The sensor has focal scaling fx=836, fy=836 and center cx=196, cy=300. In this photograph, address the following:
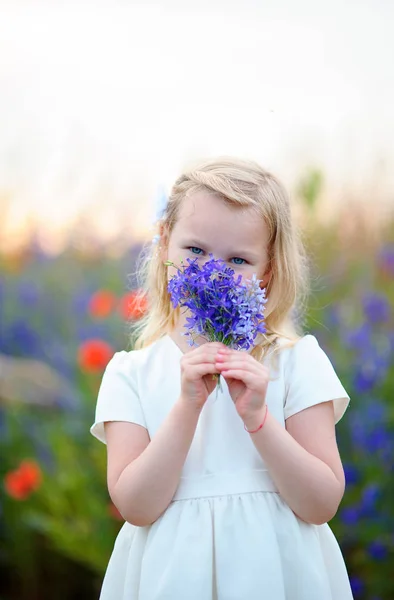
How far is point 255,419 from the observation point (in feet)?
6.14

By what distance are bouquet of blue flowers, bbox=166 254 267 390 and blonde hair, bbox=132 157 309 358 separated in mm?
285

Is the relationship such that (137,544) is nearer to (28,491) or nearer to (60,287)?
(28,491)

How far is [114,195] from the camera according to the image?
477 cm

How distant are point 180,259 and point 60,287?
307 centimetres

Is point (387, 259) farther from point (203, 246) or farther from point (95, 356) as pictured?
point (203, 246)

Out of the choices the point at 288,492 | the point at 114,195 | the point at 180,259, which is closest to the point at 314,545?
the point at 288,492

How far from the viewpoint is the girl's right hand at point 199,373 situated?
184cm

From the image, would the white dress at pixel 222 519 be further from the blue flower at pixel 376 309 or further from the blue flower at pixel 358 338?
the blue flower at pixel 376 309

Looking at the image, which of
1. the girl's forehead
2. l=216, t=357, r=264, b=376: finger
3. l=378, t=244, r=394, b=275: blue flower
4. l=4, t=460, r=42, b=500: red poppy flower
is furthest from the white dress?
l=378, t=244, r=394, b=275: blue flower

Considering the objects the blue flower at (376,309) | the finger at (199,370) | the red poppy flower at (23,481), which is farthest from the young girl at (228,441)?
the red poppy flower at (23,481)

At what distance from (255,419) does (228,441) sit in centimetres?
21

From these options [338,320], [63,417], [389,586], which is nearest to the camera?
[389,586]

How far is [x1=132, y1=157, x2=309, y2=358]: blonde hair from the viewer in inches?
82.7

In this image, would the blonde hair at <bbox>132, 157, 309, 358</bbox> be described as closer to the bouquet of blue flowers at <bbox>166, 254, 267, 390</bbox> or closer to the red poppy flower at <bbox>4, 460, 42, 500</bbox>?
the bouquet of blue flowers at <bbox>166, 254, 267, 390</bbox>
